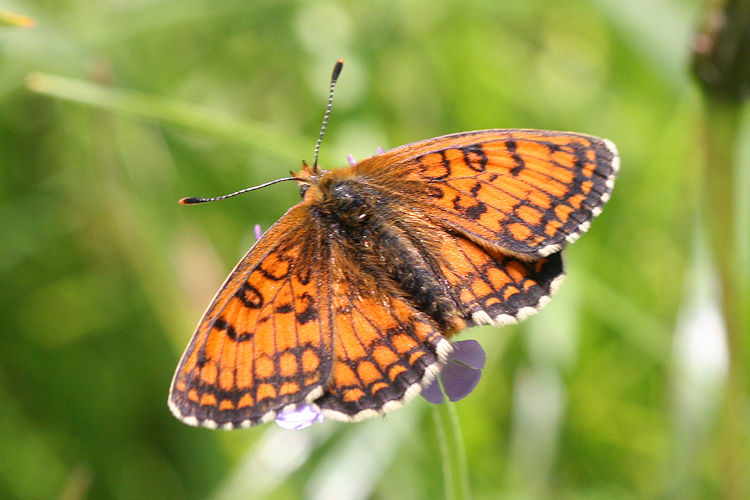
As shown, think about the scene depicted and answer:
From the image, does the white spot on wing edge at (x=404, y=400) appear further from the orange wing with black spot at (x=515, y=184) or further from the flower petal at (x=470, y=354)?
the orange wing with black spot at (x=515, y=184)

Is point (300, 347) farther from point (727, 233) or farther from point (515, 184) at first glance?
point (727, 233)

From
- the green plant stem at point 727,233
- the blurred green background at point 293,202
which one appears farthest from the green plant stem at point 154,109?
the green plant stem at point 727,233

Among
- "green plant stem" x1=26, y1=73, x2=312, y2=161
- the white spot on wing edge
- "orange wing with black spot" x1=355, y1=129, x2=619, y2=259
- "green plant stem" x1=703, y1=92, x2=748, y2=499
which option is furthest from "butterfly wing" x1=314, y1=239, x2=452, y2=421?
"green plant stem" x1=703, y1=92, x2=748, y2=499

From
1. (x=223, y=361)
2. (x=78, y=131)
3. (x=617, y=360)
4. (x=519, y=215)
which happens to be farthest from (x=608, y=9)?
(x=78, y=131)

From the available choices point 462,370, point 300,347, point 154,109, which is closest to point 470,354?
point 462,370

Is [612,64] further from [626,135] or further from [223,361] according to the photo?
[223,361]

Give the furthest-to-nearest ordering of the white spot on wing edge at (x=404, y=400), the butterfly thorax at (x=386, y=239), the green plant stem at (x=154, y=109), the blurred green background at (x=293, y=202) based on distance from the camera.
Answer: the blurred green background at (x=293, y=202) → the green plant stem at (x=154, y=109) → the butterfly thorax at (x=386, y=239) → the white spot on wing edge at (x=404, y=400)

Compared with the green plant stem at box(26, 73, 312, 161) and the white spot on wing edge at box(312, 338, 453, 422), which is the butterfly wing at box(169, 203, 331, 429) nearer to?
the white spot on wing edge at box(312, 338, 453, 422)
